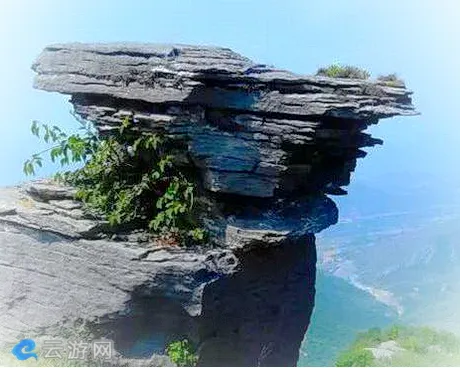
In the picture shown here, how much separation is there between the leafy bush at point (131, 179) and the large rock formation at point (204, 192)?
257mm

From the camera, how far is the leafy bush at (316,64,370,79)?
8609mm

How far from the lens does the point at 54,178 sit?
9422 mm

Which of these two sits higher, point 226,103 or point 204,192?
point 226,103

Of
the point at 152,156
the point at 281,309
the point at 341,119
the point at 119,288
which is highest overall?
the point at 341,119

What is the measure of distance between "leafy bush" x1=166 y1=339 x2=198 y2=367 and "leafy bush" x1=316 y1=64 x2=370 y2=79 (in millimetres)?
4364

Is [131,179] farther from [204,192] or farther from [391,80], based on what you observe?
[391,80]

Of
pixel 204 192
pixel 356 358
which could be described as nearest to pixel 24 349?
pixel 204 192

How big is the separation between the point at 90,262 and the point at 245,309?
2427mm

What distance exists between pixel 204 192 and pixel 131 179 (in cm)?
114

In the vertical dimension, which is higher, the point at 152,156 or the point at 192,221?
the point at 152,156

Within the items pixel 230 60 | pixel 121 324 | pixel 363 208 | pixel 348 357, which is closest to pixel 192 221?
pixel 121 324

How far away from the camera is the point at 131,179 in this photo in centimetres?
897

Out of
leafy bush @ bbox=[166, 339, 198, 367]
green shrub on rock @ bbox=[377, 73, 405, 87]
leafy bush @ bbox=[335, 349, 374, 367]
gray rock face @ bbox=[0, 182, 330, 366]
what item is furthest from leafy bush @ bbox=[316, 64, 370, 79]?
leafy bush @ bbox=[335, 349, 374, 367]

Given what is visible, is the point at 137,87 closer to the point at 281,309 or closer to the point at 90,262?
the point at 90,262
